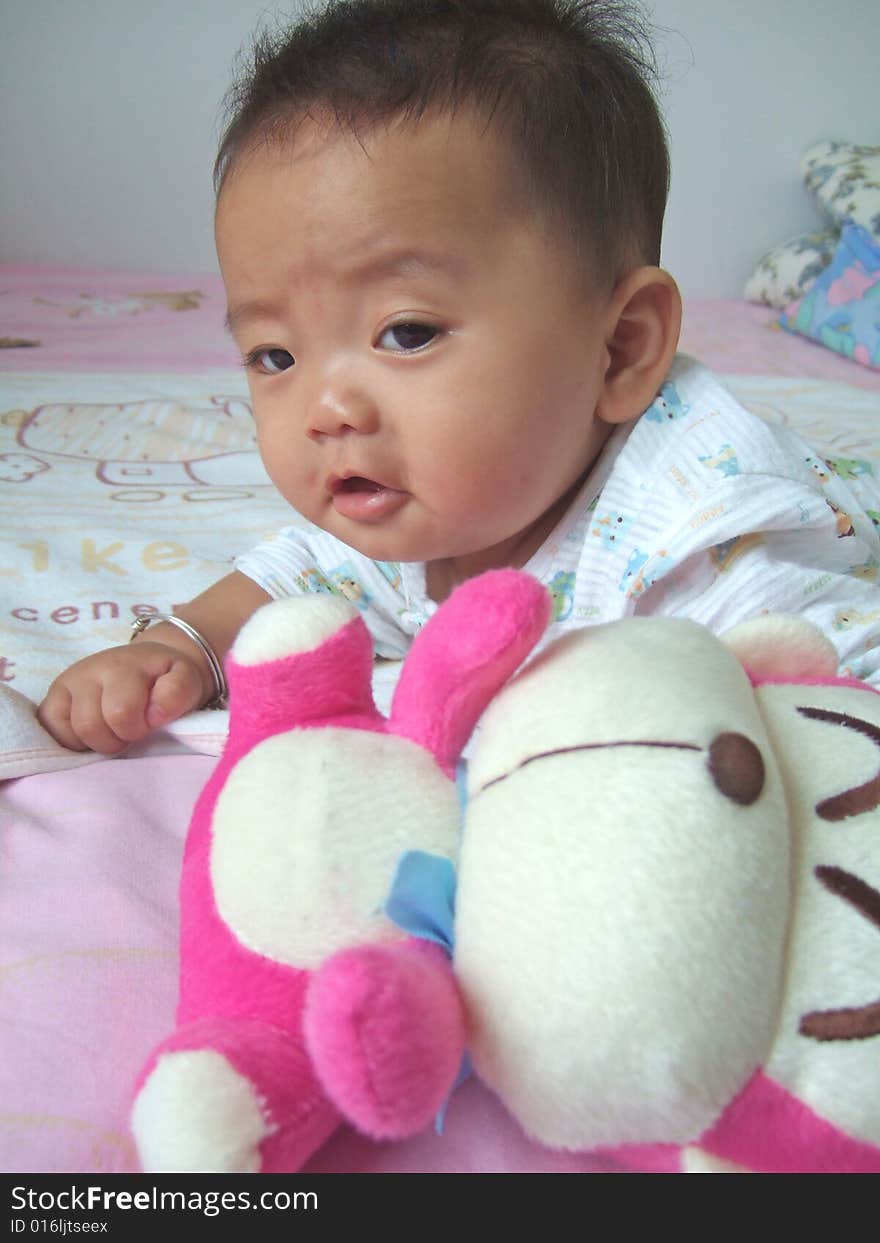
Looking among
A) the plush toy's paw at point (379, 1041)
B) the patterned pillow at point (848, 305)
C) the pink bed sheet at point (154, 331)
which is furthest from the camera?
the patterned pillow at point (848, 305)

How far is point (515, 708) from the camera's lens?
0.37m

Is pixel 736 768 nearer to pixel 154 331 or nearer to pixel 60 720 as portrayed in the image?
pixel 60 720

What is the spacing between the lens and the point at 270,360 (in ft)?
2.27

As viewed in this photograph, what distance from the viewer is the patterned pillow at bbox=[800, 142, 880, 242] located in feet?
6.82

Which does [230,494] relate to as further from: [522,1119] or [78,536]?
[522,1119]

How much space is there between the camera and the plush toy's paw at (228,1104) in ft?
0.95

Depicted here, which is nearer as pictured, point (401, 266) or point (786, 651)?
point (786, 651)

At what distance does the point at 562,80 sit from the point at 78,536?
0.61 m

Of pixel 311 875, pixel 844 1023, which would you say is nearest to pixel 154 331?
pixel 311 875

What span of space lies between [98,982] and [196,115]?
2339mm

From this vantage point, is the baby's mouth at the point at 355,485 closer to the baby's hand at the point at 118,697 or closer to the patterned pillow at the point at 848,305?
the baby's hand at the point at 118,697

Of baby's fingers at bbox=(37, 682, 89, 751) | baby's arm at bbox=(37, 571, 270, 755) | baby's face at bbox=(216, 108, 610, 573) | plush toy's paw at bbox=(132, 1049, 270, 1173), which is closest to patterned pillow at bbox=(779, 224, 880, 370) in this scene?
baby's face at bbox=(216, 108, 610, 573)

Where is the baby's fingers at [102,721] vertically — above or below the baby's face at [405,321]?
below

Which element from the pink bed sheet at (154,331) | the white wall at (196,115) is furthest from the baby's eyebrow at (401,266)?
the white wall at (196,115)
